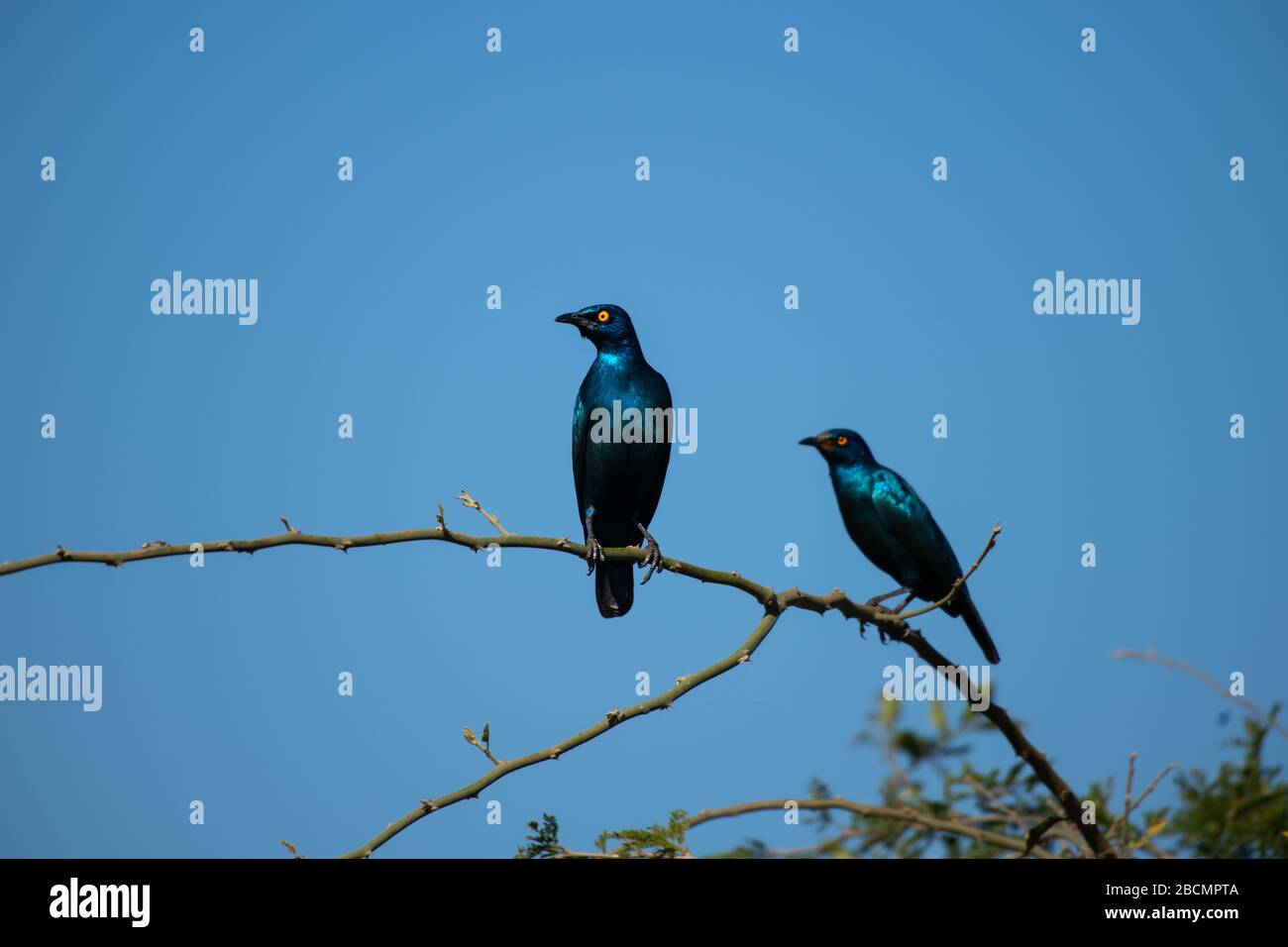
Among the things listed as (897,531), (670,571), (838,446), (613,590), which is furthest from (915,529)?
(670,571)

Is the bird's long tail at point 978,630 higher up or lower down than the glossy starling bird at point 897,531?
lower down

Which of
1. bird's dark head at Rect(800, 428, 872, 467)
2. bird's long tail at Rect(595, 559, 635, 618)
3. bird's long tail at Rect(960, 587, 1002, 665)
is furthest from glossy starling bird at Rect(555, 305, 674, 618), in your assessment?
bird's long tail at Rect(960, 587, 1002, 665)

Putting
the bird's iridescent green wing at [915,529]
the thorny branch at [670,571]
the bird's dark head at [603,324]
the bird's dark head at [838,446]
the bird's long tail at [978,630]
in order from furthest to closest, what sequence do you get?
the bird's dark head at [838,446], the bird's iridescent green wing at [915,529], the bird's dark head at [603,324], the bird's long tail at [978,630], the thorny branch at [670,571]

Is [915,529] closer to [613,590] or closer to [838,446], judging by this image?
[838,446]

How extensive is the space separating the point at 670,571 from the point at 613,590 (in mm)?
2885

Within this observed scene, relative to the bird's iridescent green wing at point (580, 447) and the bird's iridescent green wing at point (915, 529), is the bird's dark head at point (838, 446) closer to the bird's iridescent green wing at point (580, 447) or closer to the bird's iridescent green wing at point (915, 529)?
the bird's iridescent green wing at point (915, 529)

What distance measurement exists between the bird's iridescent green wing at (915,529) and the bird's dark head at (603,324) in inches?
71.7

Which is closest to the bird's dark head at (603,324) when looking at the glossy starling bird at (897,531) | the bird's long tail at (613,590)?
the bird's long tail at (613,590)

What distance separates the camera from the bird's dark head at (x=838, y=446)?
26.9ft
